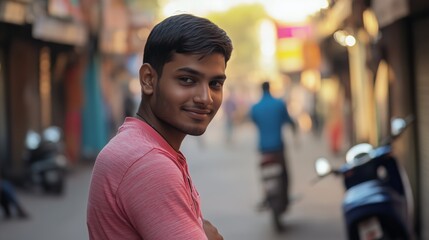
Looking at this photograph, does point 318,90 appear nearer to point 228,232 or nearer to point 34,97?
point 34,97

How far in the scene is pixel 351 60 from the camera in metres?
17.2

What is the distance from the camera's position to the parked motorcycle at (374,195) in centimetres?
535

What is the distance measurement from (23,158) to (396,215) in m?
10.1

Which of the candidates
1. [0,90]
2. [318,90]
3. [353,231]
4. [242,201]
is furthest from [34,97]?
[318,90]

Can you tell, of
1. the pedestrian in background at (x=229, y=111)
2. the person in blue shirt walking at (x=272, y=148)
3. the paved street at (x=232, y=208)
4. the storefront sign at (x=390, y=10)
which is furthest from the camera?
the pedestrian in background at (x=229, y=111)

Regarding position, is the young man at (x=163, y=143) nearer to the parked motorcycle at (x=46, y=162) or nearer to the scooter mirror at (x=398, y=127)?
the scooter mirror at (x=398, y=127)

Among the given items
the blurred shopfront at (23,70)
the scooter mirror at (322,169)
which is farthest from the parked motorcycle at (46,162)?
the scooter mirror at (322,169)

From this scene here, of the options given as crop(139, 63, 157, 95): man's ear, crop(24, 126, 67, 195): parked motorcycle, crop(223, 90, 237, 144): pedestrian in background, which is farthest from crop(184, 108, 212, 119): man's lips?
crop(223, 90, 237, 144): pedestrian in background

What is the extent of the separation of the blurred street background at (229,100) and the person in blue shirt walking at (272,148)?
393 millimetres

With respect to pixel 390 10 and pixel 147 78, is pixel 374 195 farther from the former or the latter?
pixel 147 78

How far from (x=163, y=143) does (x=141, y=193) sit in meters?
0.23

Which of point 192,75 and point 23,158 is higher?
point 192,75

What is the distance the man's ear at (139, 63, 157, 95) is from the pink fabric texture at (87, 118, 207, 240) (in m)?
0.10

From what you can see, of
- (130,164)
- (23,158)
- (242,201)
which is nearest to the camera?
(130,164)
